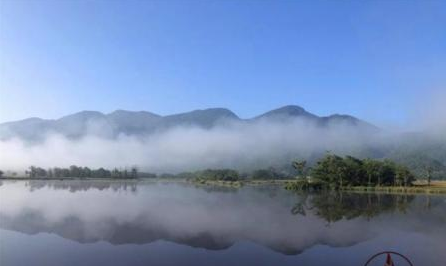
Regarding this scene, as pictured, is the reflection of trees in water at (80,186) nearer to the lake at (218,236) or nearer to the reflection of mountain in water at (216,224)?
the reflection of mountain in water at (216,224)

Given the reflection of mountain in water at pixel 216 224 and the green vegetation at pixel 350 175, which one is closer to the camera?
the reflection of mountain in water at pixel 216 224

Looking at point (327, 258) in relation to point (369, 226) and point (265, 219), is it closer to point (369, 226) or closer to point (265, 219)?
point (369, 226)

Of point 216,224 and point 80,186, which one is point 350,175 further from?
point 80,186

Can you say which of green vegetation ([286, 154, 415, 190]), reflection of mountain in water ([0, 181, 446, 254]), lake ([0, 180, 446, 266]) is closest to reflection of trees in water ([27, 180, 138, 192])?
green vegetation ([286, 154, 415, 190])

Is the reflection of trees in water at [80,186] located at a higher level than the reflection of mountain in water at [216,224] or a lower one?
lower

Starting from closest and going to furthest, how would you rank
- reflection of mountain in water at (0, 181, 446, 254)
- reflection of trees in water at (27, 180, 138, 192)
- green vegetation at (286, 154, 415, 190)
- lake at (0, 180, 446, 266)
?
1. lake at (0, 180, 446, 266)
2. reflection of mountain in water at (0, 181, 446, 254)
3. green vegetation at (286, 154, 415, 190)
4. reflection of trees in water at (27, 180, 138, 192)

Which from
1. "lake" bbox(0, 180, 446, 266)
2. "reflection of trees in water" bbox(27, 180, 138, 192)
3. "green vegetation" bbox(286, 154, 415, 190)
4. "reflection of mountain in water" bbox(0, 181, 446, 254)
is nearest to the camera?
"lake" bbox(0, 180, 446, 266)

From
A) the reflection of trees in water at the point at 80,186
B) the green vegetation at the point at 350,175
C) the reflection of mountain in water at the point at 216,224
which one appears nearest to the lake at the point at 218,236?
the reflection of mountain in water at the point at 216,224

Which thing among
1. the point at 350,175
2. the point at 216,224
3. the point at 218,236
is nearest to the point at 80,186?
the point at 350,175

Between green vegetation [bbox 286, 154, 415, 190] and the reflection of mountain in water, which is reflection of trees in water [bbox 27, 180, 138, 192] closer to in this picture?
green vegetation [bbox 286, 154, 415, 190]

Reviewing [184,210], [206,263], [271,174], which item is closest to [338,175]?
[184,210]

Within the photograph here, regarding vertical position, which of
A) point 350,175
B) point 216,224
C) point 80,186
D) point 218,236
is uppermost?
point 350,175

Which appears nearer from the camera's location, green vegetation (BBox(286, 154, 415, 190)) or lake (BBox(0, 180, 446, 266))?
lake (BBox(0, 180, 446, 266))

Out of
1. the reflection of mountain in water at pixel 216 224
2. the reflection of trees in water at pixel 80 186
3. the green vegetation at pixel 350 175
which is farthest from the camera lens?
the reflection of trees in water at pixel 80 186
